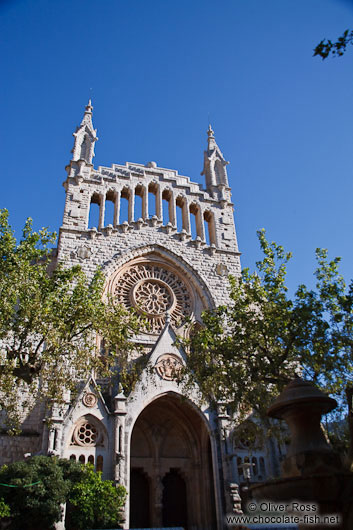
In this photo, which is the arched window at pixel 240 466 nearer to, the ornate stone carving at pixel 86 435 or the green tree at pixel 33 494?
the ornate stone carving at pixel 86 435

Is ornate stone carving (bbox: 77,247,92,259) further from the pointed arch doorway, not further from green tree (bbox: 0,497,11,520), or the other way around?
green tree (bbox: 0,497,11,520)

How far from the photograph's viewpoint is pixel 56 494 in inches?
500

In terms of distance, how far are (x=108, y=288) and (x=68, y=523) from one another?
32.5ft

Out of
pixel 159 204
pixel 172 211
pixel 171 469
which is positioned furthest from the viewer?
pixel 172 211

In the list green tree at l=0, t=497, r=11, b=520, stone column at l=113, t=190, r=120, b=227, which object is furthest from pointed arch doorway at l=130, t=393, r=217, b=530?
stone column at l=113, t=190, r=120, b=227

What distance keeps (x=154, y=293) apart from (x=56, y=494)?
10811mm

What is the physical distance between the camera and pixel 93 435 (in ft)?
51.1

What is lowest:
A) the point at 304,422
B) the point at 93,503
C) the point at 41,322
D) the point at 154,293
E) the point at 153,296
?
the point at 93,503

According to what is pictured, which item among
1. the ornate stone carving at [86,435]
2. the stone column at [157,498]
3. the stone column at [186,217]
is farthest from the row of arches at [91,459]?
the stone column at [186,217]

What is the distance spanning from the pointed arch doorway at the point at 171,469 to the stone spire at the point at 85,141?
560 inches

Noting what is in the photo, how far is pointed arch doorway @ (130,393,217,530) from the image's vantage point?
1747 cm

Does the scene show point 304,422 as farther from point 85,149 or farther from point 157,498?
point 85,149

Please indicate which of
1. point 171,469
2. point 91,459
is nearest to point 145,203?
point 171,469

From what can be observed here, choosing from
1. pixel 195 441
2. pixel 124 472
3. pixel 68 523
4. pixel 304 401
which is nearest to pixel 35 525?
pixel 68 523
